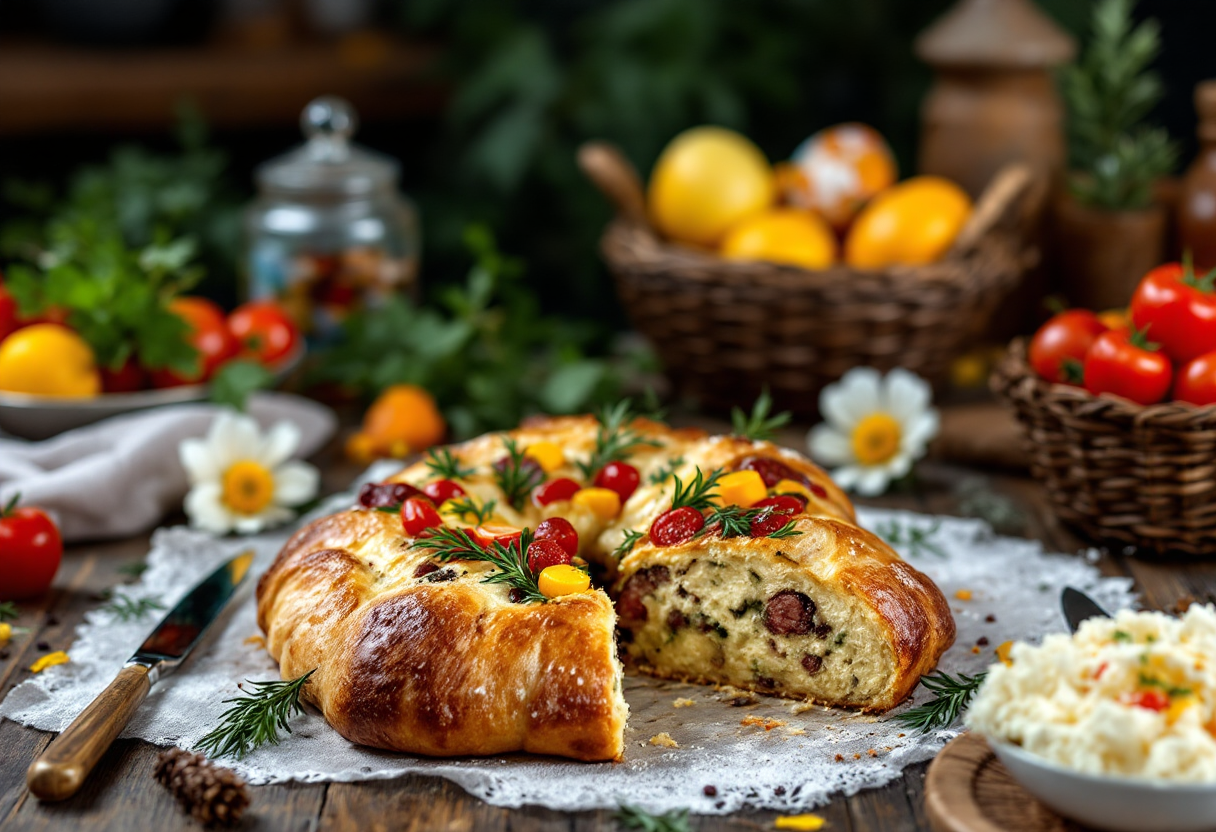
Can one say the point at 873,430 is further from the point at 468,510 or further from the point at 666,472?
the point at 468,510

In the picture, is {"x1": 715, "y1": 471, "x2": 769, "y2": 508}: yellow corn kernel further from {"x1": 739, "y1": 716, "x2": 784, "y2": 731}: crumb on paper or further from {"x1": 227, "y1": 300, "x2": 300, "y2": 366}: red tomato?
{"x1": 227, "y1": 300, "x2": 300, "y2": 366}: red tomato

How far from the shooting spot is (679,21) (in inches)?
243

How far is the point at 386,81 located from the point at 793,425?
10.9ft

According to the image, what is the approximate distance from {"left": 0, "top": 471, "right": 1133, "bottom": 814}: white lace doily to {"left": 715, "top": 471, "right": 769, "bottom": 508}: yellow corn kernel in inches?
18.4

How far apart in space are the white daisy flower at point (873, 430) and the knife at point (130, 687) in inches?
80.0

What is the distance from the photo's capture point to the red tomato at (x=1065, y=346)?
148 inches

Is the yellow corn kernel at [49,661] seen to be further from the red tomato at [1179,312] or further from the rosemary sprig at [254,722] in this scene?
the red tomato at [1179,312]

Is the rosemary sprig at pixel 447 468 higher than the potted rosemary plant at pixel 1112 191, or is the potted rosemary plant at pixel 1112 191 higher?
the potted rosemary plant at pixel 1112 191

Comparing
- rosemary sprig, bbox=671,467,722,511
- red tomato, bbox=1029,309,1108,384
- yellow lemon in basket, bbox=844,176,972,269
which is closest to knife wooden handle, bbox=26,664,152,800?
rosemary sprig, bbox=671,467,722,511

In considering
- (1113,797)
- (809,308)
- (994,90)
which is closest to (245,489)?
(809,308)

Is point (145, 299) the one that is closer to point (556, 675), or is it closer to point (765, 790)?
point (556, 675)

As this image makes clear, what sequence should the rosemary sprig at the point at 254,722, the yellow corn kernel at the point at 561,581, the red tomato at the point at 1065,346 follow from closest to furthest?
the rosemary sprig at the point at 254,722, the yellow corn kernel at the point at 561,581, the red tomato at the point at 1065,346

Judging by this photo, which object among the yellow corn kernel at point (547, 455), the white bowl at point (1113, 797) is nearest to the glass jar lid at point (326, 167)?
the yellow corn kernel at point (547, 455)

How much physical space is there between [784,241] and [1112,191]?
1.33m
